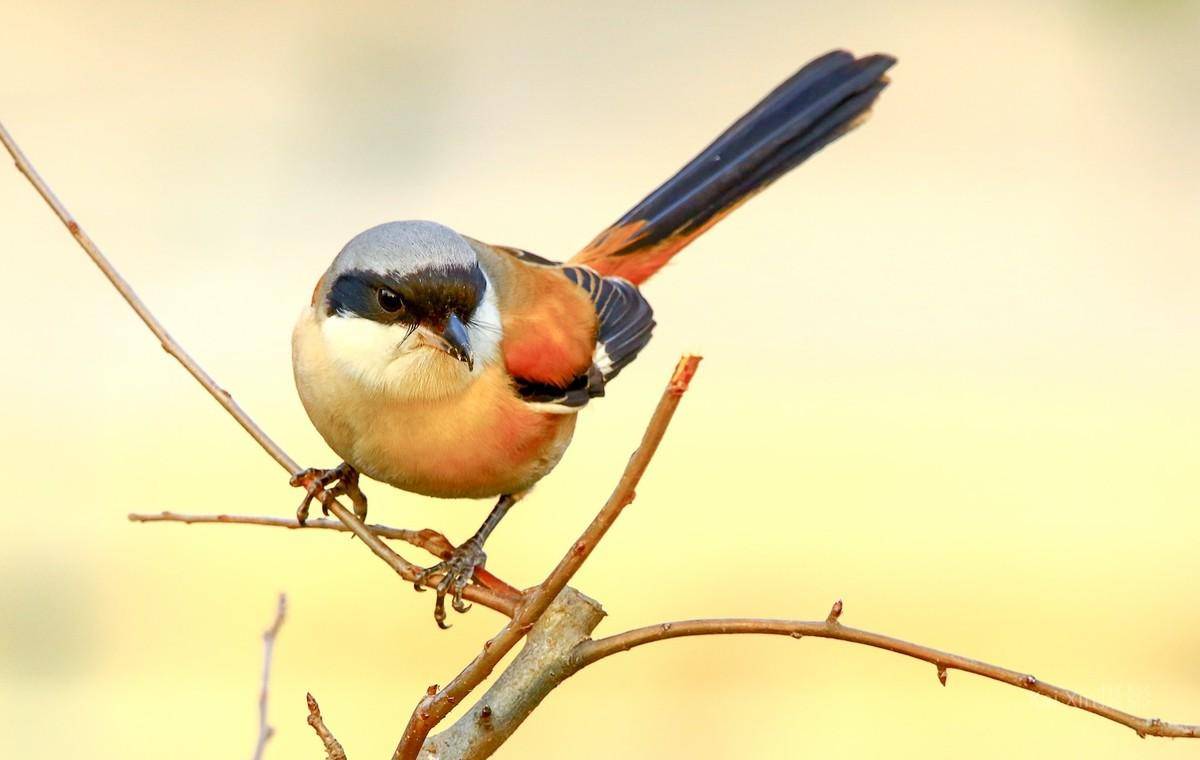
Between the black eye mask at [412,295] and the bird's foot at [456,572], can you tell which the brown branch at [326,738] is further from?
the black eye mask at [412,295]

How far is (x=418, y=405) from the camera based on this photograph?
221cm

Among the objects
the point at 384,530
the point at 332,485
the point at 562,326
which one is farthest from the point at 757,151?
the point at 384,530

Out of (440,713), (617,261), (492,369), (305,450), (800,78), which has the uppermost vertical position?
(800,78)

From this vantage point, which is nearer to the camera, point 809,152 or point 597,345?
point 597,345

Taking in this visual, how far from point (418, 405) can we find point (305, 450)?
2.19 metres

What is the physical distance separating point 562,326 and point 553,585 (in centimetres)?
Answer: 143

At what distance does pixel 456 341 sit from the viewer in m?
2.08

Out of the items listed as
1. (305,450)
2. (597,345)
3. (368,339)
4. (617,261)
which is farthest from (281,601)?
(305,450)

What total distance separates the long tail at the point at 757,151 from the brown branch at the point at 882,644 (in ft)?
6.22

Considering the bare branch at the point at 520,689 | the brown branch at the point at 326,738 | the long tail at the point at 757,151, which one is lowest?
the brown branch at the point at 326,738

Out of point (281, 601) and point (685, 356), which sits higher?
point (685, 356)

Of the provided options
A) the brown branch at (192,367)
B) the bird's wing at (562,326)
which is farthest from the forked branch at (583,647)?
the bird's wing at (562,326)

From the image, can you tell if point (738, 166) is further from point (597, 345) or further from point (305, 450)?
point (305, 450)

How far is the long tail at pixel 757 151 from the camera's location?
2.96 meters
